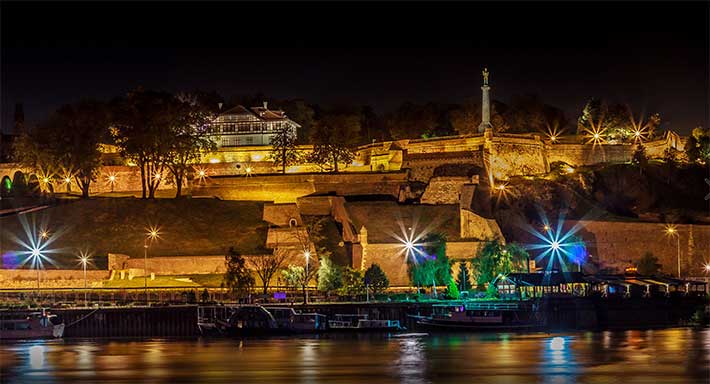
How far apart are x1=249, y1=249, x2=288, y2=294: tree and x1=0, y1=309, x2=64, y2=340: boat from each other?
17.0m

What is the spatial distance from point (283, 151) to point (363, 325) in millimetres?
50936

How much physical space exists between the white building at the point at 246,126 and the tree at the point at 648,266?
4934 centimetres

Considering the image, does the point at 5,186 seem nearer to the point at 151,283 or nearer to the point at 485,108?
the point at 151,283

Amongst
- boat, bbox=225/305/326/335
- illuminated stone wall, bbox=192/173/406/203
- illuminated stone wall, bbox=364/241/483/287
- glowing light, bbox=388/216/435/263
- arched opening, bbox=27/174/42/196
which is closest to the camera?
boat, bbox=225/305/326/335

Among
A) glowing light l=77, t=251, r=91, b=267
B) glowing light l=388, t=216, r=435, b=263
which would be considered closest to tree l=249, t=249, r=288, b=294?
glowing light l=388, t=216, r=435, b=263

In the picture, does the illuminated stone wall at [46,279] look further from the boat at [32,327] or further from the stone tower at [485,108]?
the stone tower at [485,108]

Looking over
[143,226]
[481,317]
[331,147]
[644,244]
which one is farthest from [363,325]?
[331,147]

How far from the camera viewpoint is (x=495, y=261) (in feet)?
284

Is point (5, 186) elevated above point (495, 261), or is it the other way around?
point (5, 186)

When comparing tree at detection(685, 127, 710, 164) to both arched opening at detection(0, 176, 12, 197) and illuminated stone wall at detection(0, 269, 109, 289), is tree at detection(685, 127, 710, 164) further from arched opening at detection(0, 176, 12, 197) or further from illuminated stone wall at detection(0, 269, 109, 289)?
arched opening at detection(0, 176, 12, 197)

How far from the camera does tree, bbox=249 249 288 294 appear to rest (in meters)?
84.4

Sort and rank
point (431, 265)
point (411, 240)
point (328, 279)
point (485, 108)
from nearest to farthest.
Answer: point (328, 279) < point (431, 265) < point (411, 240) < point (485, 108)

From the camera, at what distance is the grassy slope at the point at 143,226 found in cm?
9225

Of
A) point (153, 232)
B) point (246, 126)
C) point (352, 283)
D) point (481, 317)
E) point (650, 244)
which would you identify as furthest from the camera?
point (246, 126)
